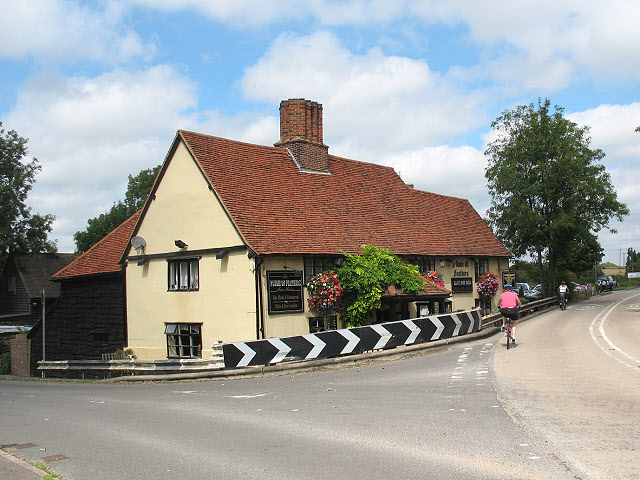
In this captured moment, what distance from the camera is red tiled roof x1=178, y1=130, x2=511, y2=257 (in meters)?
21.8

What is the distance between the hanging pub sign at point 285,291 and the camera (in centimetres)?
2062

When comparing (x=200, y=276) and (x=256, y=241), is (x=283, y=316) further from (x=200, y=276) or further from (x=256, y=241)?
(x=200, y=276)

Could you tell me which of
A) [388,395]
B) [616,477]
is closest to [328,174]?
[388,395]

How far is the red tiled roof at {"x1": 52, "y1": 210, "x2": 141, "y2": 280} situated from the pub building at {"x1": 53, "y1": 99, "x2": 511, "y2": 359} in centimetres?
28

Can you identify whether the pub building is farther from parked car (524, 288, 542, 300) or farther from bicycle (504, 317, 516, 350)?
parked car (524, 288, 542, 300)

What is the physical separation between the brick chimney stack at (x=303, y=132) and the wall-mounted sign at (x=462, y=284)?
26.6 feet

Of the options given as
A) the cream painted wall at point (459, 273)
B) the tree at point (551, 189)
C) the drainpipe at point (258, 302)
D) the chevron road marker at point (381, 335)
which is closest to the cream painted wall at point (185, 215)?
the drainpipe at point (258, 302)

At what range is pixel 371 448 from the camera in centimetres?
736

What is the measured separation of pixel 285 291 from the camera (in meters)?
21.0

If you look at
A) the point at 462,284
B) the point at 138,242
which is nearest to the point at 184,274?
the point at 138,242

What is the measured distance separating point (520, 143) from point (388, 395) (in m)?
33.6

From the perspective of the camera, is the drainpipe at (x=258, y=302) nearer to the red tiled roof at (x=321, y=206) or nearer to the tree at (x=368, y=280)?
the red tiled roof at (x=321, y=206)

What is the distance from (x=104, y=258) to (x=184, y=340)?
738 cm

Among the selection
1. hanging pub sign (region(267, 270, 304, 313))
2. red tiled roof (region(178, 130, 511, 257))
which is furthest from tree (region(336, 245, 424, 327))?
hanging pub sign (region(267, 270, 304, 313))
